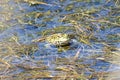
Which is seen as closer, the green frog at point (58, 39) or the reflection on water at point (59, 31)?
the reflection on water at point (59, 31)

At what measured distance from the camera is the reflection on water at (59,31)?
10.4 ft

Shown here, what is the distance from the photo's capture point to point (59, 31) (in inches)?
152

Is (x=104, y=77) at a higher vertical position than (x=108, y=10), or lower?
lower

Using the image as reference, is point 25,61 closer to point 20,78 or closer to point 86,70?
point 20,78

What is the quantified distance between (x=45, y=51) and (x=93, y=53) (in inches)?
17.5

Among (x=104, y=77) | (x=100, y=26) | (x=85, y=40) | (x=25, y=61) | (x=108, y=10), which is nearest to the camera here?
(x=104, y=77)

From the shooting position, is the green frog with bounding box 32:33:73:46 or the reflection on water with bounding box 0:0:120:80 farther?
the green frog with bounding box 32:33:73:46

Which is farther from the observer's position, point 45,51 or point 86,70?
point 45,51

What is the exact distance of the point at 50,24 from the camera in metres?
4.02

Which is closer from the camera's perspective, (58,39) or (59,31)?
(58,39)

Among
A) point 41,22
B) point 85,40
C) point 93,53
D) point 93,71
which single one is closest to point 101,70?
point 93,71

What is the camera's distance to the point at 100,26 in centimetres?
390

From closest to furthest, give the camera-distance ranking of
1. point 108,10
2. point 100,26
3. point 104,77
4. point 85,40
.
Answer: point 104,77, point 85,40, point 100,26, point 108,10

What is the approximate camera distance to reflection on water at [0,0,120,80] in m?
3.18
